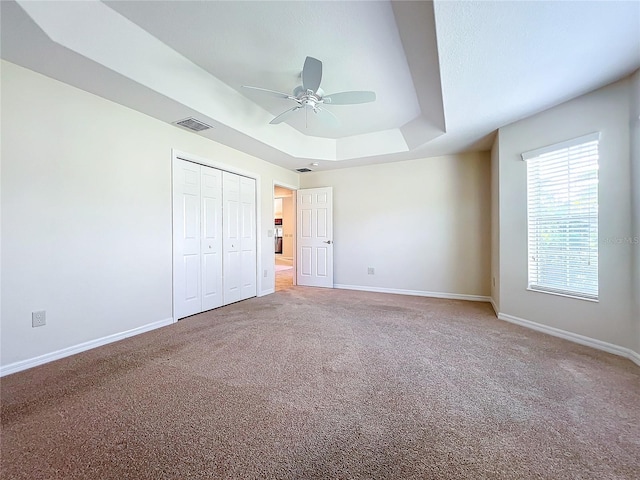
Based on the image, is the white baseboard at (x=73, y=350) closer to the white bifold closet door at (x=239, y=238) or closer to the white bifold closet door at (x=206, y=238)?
the white bifold closet door at (x=206, y=238)

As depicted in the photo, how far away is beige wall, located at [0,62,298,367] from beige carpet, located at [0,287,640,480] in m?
0.37

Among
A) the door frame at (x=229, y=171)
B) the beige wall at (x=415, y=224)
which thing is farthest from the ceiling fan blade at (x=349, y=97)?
the beige wall at (x=415, y=224)

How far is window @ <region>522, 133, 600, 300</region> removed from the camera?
8.53 feet

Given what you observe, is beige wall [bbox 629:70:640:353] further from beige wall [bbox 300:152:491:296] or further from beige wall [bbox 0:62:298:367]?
beige wall [bbox 0:62:298:367]

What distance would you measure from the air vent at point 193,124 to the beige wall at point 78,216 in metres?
0.17

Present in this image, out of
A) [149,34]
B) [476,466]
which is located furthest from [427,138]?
[476,466]

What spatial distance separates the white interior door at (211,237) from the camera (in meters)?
3.79

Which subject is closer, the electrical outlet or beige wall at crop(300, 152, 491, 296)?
the electrical outlet

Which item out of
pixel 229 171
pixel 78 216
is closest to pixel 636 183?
pixel 229 171

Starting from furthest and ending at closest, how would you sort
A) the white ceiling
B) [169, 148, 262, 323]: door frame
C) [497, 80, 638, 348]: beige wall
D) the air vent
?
[169, 148, 262, 323]: door frame, the air vent, [497, 80, 638, 348]: beige wall, the white ceiling

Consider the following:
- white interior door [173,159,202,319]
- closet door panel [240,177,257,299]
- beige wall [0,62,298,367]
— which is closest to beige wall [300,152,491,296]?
closet door panel [240,177,257,299]

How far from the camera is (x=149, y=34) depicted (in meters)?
2.32

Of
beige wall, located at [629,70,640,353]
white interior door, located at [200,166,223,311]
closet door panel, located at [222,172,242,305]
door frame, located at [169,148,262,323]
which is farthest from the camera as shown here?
closet door panel, located at [222,172,242,305]

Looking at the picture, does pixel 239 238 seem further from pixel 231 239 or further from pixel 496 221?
pixel 496 221
